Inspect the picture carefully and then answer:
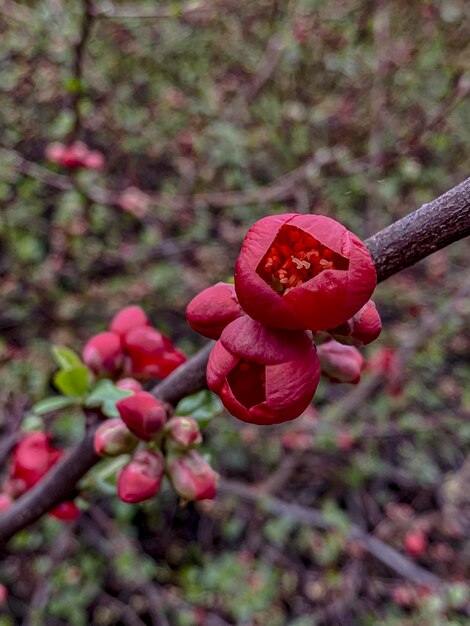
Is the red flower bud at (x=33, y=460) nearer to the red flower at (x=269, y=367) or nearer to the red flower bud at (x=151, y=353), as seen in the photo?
the red flower bud at (x=151, y=353)

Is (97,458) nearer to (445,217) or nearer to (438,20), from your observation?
(445,217)

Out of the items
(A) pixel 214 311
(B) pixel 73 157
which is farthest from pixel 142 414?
(B) pixel 73 157

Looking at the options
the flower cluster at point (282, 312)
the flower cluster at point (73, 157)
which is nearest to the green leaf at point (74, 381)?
the flower cluster at point (282, 312)

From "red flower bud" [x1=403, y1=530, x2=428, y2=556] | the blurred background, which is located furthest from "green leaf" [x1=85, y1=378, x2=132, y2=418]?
"red flower bud" [x1=403, y1=530, x2=428, y2=556]

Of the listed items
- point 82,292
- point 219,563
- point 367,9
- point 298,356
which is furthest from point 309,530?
point 367,9

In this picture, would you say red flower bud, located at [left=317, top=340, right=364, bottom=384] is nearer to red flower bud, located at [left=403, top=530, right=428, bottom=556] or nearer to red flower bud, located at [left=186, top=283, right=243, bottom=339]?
red flower bud, located at [left=186, top=283, right=243, bottom=339]
